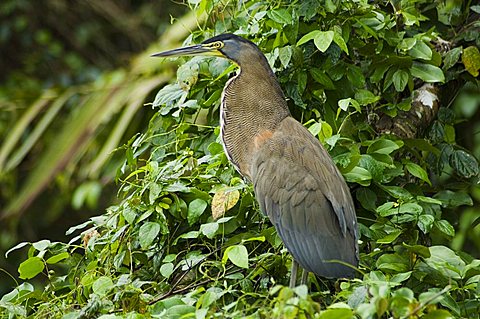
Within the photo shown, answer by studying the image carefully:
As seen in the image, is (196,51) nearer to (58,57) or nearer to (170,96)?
(170,96)

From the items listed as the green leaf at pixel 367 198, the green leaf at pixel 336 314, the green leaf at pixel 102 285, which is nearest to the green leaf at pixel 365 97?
the green leaf at pixel 367 198

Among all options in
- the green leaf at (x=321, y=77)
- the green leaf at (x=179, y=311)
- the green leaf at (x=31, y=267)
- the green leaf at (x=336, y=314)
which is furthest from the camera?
the green leaf at (x=321, y=77)

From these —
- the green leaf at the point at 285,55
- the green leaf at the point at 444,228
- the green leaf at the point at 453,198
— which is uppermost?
the green leaf at the point at 285,55

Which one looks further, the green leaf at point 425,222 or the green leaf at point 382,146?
the green leaf at point 382,146

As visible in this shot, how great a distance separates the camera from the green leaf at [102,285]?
1.93 m

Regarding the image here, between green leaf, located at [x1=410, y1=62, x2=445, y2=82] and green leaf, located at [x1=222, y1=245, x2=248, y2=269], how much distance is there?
78 cm

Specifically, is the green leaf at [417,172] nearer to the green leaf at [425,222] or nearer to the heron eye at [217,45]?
the green leaf at [425,222]

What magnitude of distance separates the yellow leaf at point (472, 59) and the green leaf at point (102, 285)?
113 centimetres

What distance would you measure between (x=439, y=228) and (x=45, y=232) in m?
3.77

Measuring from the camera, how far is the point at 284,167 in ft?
6.65

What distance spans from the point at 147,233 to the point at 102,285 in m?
0.17

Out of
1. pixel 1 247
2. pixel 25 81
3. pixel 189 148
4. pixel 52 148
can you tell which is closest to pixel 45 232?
pixel 1 247

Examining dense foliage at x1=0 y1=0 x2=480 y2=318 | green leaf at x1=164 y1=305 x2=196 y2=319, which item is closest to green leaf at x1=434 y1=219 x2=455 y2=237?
dense foliage at x1=0 y1=0 x2=480 y2=318

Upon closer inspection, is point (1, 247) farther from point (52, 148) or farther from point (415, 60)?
point (415, 60)
